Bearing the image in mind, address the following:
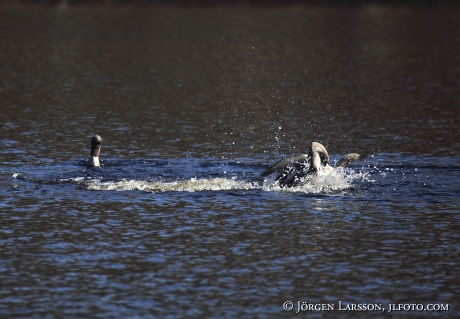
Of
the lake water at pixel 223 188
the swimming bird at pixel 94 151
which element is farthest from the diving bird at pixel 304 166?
the swimming bird at pixel 94 151

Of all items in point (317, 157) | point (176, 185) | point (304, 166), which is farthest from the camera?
point (304, 166)

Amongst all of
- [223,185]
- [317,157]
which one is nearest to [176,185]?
[223,185]

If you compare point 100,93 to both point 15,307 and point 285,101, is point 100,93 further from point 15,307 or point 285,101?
point 15,307

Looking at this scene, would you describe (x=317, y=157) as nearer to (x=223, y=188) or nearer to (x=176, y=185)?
(x=223, y=188)

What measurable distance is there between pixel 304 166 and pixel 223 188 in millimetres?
1951

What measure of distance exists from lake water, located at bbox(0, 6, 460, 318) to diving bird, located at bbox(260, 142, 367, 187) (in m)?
0.31

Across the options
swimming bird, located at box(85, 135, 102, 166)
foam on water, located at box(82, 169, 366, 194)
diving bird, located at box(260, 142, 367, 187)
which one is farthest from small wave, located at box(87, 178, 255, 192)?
Answer: swimming bird, located at box(85, 135, 102, 166)

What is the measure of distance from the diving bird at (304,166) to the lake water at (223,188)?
31 cm

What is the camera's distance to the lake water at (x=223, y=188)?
13.4 metres

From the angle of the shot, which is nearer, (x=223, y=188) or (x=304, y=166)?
(x=223, y=188)

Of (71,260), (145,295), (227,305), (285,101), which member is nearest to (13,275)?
(71,260)

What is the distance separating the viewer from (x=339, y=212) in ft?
58.7

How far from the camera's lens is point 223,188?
19969 millimetres

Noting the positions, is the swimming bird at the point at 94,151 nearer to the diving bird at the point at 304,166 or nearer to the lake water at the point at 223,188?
the lake water at the point at 223,188
